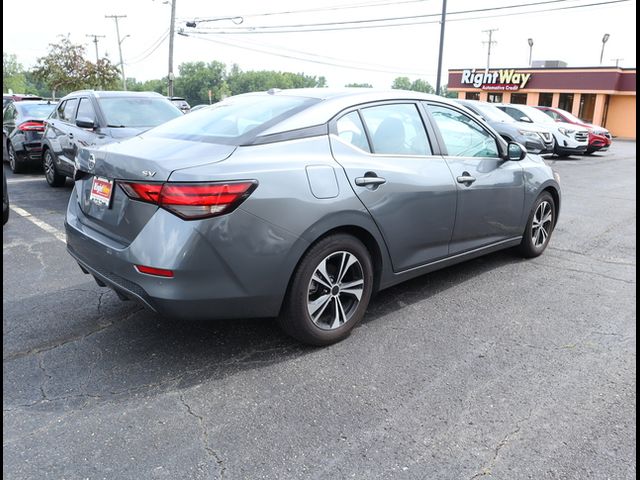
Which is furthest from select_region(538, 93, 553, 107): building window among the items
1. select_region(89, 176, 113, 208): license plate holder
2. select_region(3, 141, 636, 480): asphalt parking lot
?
select_region(89, 176, 113, 208): license plate holder

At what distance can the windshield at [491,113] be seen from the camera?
14555mm

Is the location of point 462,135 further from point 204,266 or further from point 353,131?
point 204,266

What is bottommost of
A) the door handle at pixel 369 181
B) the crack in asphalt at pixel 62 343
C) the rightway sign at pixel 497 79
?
the crack in asphalt at pixel 62 343

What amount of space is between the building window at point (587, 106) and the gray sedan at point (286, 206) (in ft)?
133

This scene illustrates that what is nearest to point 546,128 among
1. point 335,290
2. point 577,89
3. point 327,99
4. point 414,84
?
point 327,99

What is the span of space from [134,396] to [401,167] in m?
2.23

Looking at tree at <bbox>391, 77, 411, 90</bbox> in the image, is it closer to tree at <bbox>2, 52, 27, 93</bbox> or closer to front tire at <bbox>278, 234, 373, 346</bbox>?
tree at <bbox>2, 52, 27, 93</bbox>

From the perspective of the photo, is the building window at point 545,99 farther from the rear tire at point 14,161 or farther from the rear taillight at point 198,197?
the rear taillight at point 198,197

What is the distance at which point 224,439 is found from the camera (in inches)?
101

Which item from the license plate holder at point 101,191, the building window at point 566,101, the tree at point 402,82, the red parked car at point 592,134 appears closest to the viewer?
the license plate holder at point 101,191

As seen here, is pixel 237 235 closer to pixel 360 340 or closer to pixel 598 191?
pixel 360 340

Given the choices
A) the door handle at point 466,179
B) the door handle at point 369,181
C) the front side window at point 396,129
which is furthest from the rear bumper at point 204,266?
the door handle at point 466,179

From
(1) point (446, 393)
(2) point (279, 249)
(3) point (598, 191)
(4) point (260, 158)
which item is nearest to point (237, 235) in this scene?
(2) point (279, 249)

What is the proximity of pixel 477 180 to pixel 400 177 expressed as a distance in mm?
977
